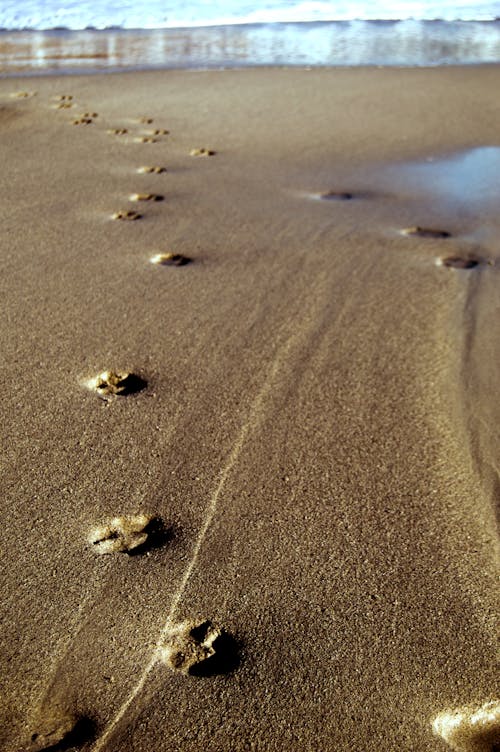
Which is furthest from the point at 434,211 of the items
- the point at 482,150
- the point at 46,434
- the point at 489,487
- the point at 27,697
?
the point at 27,697

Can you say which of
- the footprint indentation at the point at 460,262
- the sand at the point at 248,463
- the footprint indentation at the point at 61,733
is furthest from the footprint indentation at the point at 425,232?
the footprint indentation at the point at 61,733

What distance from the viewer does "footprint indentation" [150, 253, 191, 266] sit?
10.1 feet

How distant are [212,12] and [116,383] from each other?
9446 millimetres

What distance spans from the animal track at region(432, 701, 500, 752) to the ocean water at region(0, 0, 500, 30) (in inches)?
386

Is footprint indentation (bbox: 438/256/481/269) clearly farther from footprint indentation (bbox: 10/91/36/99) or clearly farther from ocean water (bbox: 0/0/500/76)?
ocean water (bbox: 0/0/500/76)

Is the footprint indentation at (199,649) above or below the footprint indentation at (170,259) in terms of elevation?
below

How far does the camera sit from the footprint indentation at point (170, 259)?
3.09 m

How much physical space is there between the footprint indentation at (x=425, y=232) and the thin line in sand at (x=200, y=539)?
1.15 meters

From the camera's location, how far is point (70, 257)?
122 inches

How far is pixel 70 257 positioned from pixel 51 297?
0.37 meters

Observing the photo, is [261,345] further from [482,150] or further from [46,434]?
[482,150]

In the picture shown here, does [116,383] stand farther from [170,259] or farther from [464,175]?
[464,175]

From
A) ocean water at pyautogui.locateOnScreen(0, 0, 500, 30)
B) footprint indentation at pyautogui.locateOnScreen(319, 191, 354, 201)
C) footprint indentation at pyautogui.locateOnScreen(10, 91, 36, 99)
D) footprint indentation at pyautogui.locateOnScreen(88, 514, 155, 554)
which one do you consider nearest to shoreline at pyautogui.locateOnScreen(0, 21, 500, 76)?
ocean water at pyautogui.locateOnScreen(0, 0, 500, 30)

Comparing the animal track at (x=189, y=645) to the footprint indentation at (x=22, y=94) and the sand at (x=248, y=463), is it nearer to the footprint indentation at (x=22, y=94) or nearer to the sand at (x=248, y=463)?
the sand at (x=248, y=463)
